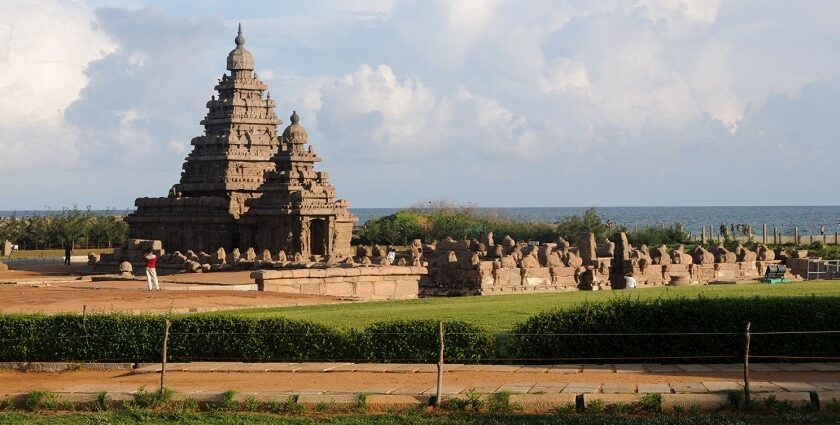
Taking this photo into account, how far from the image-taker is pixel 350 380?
16.2 metres

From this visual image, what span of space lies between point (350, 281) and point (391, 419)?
61.9 ft

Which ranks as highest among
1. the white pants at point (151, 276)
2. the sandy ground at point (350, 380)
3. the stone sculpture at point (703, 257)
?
the stone sculpture at point (703, 257)

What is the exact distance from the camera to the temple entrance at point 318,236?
1903 inches

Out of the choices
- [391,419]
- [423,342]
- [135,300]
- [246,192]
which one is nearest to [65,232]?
[246,192]

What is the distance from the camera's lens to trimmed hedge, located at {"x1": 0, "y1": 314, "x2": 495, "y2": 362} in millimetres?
17359

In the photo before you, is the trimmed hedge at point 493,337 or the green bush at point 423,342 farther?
the green bush at point 423,342

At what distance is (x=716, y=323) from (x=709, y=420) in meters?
3.38

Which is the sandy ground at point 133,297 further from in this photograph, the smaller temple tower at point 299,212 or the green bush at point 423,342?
the smaller temple tower at point 299,212

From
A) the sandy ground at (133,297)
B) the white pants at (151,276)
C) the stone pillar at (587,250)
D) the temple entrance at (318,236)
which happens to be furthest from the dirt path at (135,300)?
the temple entrance at (318,236)

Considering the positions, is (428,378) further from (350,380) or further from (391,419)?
(391,419)

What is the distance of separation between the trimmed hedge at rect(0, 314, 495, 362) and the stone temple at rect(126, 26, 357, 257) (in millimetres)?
28293

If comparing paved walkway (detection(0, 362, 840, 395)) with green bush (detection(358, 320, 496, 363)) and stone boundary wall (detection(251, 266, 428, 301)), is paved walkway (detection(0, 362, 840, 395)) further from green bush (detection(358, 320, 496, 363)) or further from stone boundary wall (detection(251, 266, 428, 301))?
stone boundary wall (detection(251, 266, 428, 301))

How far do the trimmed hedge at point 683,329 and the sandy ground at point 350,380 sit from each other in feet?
2.73

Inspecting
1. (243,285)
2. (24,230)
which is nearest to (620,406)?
(243,285)
